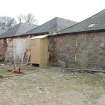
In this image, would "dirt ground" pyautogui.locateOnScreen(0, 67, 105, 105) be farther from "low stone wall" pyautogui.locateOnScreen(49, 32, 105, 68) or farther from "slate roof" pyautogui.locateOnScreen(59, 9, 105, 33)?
"slate roof" pyautogui.locateOnScreen(59, 9, 105, 33)

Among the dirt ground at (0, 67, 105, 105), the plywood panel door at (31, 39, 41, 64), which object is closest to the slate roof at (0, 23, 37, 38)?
the plywood panel door at (31, 39, 41, 64)

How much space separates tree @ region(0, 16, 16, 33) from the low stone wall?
104 ft

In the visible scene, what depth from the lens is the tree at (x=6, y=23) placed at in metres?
49.1

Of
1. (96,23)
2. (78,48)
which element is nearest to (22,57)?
(78,48)

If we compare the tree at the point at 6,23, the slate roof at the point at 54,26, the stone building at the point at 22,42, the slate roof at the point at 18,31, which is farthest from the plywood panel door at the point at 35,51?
the tree at the point at 6,23

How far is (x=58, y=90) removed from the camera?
8.84 meters

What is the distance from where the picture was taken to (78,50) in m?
16.7

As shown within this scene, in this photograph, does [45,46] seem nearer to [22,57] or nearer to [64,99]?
[22,57]

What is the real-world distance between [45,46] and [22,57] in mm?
A: 3299

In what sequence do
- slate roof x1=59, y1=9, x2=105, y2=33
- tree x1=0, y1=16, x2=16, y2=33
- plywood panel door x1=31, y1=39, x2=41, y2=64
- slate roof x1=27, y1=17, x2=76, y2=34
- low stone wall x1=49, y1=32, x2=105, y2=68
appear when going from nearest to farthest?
1. low stone wall x1=49, y1=32, x2=105, y2=68
2. slate roof x1=59, y1=9, x2=105, y2=33
3. plywood panel door x1=31, y1=39, x2=41, y2=64
4. slate roof x1=27, y1=17, x2=76, y2=34
5. tree x1=0, y1=16, x2=16, y2=33

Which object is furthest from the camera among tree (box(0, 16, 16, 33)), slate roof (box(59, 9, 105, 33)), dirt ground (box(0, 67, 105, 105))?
tree (box(0, 16, 16, 33))

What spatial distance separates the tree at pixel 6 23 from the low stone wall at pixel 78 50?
104 ft

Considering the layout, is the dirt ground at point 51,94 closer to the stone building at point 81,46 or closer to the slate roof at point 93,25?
the stone building at point 81,46

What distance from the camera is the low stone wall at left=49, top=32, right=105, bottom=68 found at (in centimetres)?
1524
